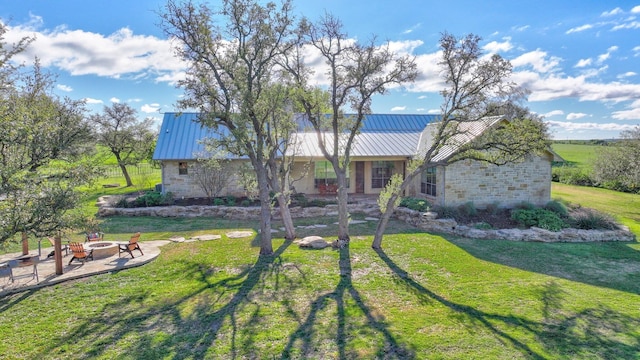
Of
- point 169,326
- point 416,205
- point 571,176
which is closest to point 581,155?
point 571,176

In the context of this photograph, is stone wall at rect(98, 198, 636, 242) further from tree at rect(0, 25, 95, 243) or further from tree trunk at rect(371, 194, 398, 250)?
tree at rect(0, 25, 95, 243)

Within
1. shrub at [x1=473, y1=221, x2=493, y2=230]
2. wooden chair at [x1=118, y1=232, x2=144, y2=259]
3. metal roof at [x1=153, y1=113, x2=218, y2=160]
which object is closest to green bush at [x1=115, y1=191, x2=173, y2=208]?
metal roof at [x1=153, y1=113, x2=218, y2=160]

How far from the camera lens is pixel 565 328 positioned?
6.57 meters

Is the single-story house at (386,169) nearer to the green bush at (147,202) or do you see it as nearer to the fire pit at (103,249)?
the green bush at (147,202)

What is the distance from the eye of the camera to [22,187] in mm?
5500

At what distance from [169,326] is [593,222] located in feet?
48.6

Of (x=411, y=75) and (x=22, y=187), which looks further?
(x=411, y=75)

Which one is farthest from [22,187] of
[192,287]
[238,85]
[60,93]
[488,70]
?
[60,93]

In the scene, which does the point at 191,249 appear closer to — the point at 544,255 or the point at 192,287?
the point at 192,287

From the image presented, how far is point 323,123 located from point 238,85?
3.33m

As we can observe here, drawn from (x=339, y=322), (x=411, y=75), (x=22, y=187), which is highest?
(x=411, y=75)

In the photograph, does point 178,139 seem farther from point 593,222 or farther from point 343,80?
point 593,222

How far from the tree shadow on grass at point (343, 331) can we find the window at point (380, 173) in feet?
43.6

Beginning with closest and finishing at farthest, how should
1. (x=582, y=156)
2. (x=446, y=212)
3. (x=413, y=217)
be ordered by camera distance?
(x=446, y=212)
(x=413, y=217)
(x=582, y=156)
